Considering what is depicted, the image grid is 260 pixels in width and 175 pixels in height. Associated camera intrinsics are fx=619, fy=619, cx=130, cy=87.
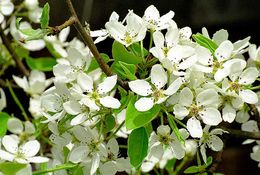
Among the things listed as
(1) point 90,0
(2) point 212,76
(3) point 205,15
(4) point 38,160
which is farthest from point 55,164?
(3) point 205,15

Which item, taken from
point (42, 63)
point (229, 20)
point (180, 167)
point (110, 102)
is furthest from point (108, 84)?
point (229, 20)

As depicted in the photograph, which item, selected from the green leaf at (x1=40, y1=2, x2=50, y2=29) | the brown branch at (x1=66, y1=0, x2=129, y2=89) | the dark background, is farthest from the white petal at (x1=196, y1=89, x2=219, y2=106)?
the dark background

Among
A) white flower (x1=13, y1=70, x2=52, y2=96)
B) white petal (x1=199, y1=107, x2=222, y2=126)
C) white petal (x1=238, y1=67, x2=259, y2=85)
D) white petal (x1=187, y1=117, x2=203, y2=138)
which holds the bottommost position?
white flower (x1=13, y1=70, x2=52, y2=96)

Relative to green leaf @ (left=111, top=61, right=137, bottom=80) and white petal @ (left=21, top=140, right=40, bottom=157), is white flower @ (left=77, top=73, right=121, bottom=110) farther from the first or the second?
white petal @ (left=21, top=140, right=40, bottom=157)

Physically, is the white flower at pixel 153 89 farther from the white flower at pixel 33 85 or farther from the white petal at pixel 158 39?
the white flower at pixel 33 85

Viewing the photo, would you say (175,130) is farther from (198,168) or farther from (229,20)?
(229,20)

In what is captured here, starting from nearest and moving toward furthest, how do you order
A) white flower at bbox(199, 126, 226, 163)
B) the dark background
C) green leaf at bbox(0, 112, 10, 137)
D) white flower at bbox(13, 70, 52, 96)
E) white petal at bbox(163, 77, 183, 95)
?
1. white petal at bbox(163, 77, 183, 95)
2. white flower at bbox(199, 126, 226, 163)
3. green leaf at bbox(0, 112, 10, 137)
4. white flower at bbox(13, 70, 52, 96)
5. the dark background

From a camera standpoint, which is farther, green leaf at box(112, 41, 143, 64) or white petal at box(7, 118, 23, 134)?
white petal at box(7, 118, 23, 134)
